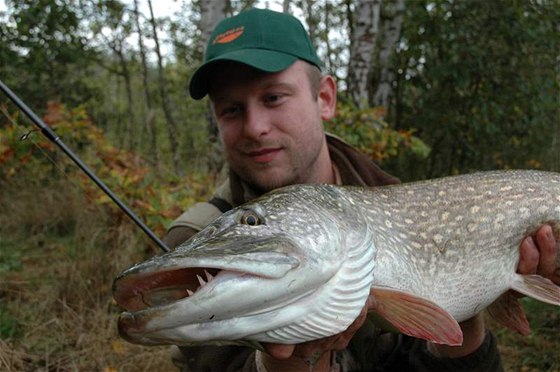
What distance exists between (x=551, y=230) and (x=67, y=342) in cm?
270

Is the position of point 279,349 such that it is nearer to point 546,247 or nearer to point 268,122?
point 268,122

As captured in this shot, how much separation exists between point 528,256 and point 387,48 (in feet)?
17.9

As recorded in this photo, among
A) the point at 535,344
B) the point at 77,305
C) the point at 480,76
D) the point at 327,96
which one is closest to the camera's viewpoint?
the point at 327,96

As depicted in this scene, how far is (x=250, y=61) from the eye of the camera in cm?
197

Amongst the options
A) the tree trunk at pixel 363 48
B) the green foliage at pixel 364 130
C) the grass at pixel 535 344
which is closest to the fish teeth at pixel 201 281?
the grass at pixel 535 344

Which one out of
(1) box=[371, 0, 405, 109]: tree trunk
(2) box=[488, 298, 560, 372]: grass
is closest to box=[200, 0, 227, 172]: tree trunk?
(1) box=[371, 0, 405, 109]: tree trunk

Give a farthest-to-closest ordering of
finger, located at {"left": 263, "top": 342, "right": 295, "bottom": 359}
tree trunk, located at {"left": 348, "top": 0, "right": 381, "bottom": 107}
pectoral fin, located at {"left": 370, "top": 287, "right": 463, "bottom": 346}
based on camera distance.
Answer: tree trunk, located at {"left": 348, "top": 0, "right": 381, "bottom": 107}
pectoral fin, located at {"left": 370, "top": 287, "right": 463, "bottom": 346}
finger, located at {"left": 263, "top": 342, "right": 295, "bottom": 359}

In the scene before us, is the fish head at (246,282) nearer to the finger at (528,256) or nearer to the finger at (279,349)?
the finger at (279,349)

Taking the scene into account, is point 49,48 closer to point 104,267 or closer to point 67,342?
point 104,267

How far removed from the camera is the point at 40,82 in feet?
23.4

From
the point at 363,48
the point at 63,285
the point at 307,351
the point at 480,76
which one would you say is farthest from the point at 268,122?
the point at 480,76

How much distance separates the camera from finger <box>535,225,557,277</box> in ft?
6.14

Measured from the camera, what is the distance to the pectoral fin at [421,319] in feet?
4.60

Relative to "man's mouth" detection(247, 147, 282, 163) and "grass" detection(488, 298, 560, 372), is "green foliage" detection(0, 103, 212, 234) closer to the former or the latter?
"man's mouth" detection(247, 147, 282, 163)
